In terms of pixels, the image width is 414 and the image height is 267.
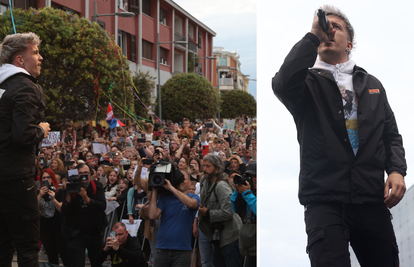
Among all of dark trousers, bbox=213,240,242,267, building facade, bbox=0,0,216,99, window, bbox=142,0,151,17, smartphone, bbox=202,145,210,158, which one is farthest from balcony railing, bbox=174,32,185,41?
dark trousers, bbox=213,240,242,267

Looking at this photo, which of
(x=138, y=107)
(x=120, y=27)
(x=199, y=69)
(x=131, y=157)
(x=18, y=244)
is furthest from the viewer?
(x=199, y=69)

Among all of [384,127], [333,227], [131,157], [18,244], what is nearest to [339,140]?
[384,127]

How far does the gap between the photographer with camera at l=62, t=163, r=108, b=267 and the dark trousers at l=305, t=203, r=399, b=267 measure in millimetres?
3531

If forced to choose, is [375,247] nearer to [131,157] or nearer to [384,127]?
[384,127]

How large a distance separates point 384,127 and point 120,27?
22.2m

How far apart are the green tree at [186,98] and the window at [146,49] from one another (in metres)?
2.31

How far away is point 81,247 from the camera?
5.21 m

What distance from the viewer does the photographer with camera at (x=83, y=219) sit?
5.20 metres

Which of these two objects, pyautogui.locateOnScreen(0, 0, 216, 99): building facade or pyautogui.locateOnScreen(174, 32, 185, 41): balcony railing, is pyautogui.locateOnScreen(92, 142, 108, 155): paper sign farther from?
pyautogui.locateOnScreen(174, 32, 185, 41): balcony railing

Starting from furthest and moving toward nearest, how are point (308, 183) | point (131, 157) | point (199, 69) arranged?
point (199, 69) → point (131, 157) → point (308, 183)

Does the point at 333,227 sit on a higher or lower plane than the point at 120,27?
lower

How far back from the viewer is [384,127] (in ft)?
7.27

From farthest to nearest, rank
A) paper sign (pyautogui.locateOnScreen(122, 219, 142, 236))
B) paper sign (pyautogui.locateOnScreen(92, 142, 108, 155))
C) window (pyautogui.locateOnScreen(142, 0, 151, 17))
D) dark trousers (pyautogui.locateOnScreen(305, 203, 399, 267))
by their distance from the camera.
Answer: window (pyautogui.locateOnScreen(142, 0, 151, 17)) < paper sign (pyautogui.locateOnScreen(92, 142, 108, 155)) < paper sign (pyautogui.locateOnScreen(122, 219, 142, 236)) < dark trousers (pyautogui.locateOnScreen(305, 203, 399, 267))

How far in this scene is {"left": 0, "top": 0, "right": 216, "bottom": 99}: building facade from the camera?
63.8ft
